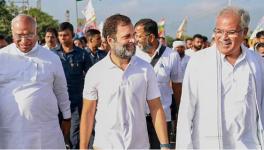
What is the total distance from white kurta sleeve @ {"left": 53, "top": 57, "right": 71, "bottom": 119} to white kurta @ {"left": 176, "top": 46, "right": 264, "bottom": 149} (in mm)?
1684

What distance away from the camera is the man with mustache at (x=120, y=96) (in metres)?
4.71

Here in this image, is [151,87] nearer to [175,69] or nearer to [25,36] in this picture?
[25,36]

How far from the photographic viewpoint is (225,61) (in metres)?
4.58

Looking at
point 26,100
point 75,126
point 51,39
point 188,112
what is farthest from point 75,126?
point 188,112

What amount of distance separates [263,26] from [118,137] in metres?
10.7

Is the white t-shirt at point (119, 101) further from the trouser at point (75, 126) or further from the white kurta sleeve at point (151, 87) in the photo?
the trouser at point (75, 126)

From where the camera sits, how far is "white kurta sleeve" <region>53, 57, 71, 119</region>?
582 cm

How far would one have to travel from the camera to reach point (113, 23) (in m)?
4.87

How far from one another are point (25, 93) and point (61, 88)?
1.90ft

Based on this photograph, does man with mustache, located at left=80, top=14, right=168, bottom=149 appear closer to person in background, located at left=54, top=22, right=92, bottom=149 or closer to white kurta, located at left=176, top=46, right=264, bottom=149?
white kurta, located at left=176, top=46, right=264, bottom=149

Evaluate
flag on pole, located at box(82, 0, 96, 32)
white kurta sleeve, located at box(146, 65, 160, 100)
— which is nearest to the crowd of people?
white kurta sleeve, located at box(146, 65, 160, 100)

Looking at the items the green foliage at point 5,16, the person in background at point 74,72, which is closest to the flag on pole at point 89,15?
the person in background at point 74,72

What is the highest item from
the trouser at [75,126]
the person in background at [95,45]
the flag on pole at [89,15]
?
the flag on pole at [89,15]

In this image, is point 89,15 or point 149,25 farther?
point 89,15
